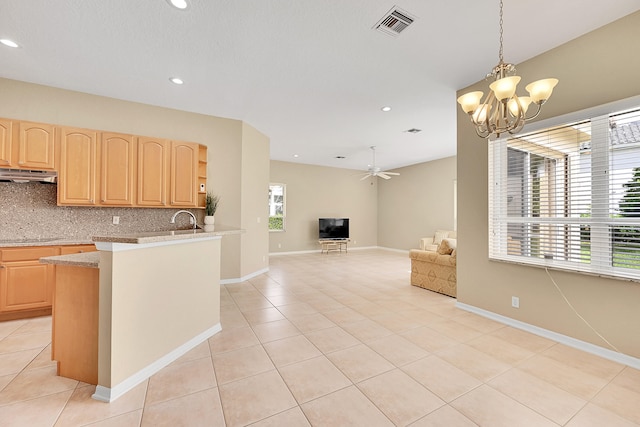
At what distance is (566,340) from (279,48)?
4.25m

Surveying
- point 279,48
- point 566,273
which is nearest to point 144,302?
point 279,48

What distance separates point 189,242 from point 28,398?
1.45 m

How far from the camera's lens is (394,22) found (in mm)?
2348

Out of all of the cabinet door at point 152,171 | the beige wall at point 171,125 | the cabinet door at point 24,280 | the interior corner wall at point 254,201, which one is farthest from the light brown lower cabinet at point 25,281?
the interior corner wall at point 254,201

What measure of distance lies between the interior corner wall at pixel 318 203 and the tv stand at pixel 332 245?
29cm

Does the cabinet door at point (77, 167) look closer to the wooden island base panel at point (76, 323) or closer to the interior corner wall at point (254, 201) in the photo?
the wooden island base panel at point (76, 323)

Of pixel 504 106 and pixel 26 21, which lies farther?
pixel 26 21

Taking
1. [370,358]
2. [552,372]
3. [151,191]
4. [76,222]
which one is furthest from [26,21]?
[552,372]

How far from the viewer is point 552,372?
214cm

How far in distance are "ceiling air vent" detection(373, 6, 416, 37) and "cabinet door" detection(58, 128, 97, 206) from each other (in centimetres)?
389

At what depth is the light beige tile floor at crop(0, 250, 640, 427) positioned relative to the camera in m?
1.64

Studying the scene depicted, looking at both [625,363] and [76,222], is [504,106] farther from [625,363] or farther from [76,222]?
[76,222]

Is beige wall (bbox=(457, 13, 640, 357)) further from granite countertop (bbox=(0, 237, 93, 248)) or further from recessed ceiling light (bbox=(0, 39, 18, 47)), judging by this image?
recessed ceiling light (bbox=(0, 39, 18, 47))

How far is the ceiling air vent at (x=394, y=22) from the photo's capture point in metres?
2.24
